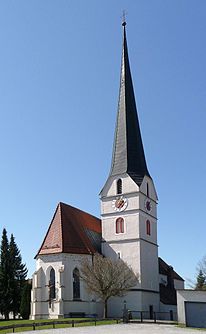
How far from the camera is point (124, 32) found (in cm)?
5231

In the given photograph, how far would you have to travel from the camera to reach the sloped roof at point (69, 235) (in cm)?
4050

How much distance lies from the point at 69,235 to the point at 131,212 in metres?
6.64

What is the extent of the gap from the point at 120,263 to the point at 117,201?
6497 millimetres

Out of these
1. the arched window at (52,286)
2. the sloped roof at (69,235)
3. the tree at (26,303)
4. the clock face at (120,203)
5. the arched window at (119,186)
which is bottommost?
the tree at (26,303)

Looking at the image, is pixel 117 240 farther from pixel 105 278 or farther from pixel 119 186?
pixel 105 278

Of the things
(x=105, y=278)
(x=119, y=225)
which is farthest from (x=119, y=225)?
(x=105, y=278)

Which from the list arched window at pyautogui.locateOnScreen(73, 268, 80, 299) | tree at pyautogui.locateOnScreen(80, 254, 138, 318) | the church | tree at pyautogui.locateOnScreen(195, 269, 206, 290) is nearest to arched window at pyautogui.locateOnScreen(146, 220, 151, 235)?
the church

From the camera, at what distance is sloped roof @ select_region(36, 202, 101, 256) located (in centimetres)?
4050

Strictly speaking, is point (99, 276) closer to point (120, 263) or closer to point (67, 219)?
point (120, 263)

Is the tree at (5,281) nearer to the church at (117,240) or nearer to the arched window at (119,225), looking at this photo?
the church at (117,240)

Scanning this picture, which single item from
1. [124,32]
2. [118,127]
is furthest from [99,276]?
[124,32]

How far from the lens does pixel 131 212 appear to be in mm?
43312

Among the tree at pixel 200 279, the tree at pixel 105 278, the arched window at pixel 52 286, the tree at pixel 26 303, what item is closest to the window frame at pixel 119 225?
the tree at pixel 105 278

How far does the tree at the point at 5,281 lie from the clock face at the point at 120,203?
15.4 meters
